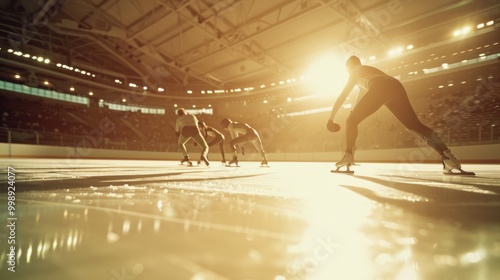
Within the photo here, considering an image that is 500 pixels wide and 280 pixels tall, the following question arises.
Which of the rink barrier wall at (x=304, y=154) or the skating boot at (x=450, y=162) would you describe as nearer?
the skating boot at (x=450, y=162)

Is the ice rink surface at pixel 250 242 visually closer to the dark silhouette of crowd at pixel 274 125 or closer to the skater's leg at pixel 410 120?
the skater's leg at pixel 410 120

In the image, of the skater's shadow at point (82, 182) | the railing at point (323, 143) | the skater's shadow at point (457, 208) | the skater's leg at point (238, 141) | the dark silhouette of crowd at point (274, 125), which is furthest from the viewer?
the dark silhouette of crowd at point (274, 125)

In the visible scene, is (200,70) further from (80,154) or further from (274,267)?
(274,267)

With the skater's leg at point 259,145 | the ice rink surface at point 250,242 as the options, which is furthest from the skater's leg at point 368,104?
the skater's leg at point 259,145

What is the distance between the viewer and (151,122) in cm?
2434

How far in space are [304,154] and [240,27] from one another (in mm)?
8070

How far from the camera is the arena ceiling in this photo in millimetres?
10766

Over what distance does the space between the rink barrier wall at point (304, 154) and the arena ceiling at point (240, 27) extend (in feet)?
17.4

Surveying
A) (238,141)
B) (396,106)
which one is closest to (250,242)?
(396,106)

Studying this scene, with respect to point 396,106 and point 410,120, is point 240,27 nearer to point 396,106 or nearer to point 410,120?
point 396,106

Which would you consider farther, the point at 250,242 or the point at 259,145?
the point at 259,145

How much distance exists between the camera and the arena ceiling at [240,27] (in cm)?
1077

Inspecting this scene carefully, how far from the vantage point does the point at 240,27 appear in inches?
483

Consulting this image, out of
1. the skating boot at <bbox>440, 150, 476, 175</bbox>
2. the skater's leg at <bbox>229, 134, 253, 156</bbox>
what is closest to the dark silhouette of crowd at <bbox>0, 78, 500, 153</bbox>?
the skater's leg at <bbox>229, 134, 253, 156</bbox>
